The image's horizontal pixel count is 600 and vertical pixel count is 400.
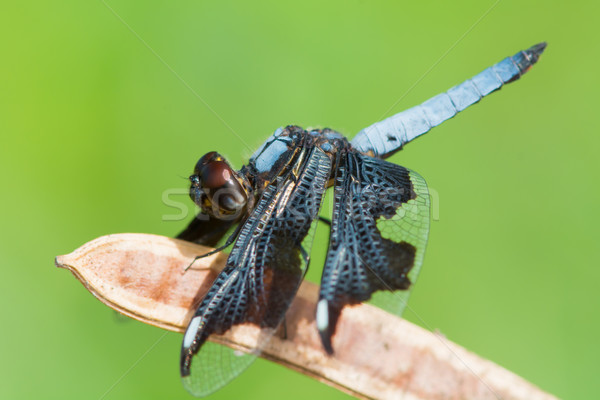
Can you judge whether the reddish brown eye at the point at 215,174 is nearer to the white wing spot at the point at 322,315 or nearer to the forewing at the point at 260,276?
the forewing at the point at 260,276

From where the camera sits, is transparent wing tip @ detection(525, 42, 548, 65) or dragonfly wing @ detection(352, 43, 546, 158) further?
transparent wing tip @ detection(525, 42, 548, 65)

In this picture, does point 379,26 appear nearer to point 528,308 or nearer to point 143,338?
point 528,308

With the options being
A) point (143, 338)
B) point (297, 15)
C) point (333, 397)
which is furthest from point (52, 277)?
point (297, 15)

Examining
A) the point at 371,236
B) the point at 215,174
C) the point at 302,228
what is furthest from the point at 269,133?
the point at 371,236

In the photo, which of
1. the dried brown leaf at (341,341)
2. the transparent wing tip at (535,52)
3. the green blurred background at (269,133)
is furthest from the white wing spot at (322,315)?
the transparent wing tip at (535,52)

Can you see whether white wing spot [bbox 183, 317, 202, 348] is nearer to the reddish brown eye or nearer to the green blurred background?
the reddish brown eye

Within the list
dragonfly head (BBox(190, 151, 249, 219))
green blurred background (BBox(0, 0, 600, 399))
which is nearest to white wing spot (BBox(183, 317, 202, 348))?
dragonfly head (BBox(190, 151, 249, 219))
